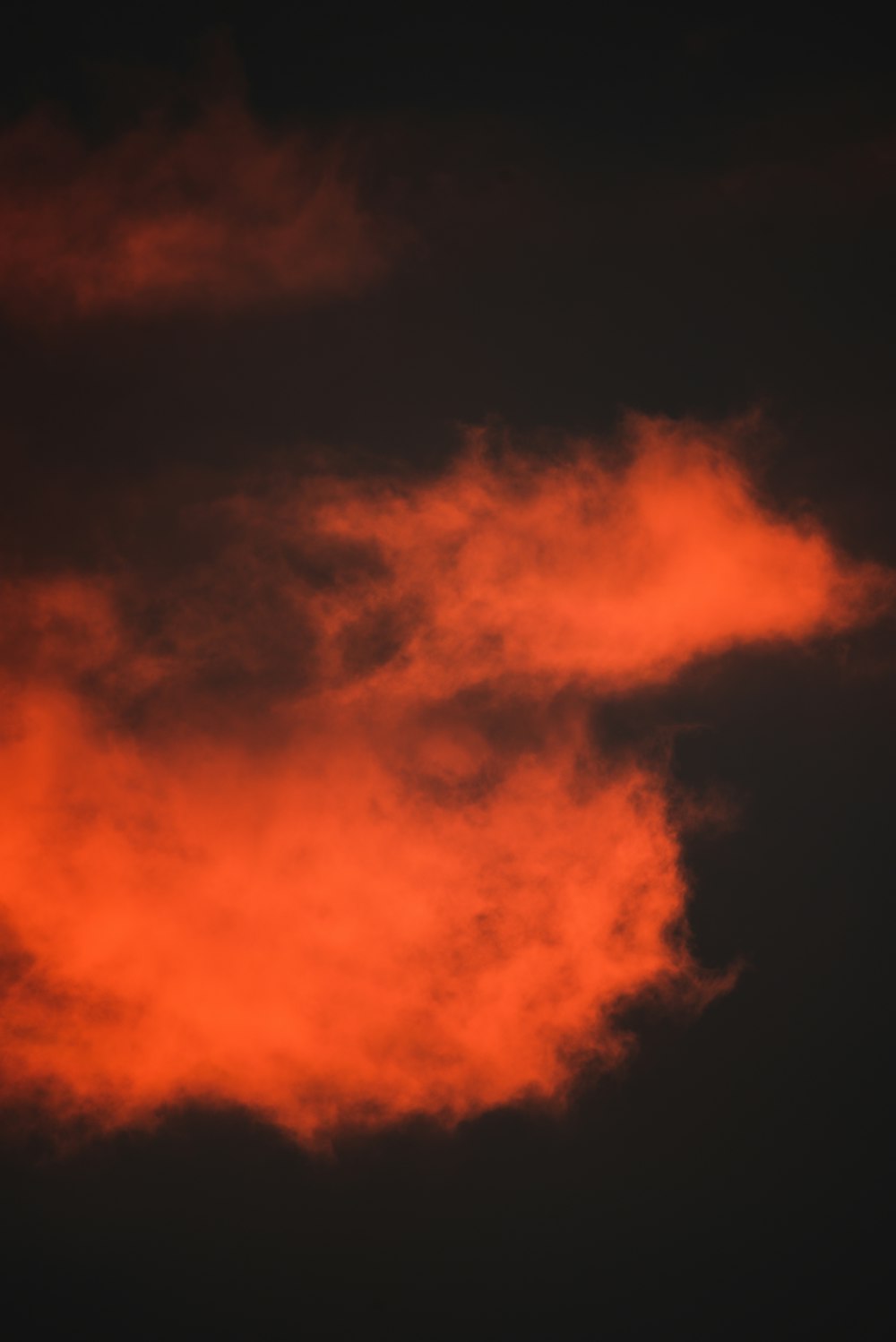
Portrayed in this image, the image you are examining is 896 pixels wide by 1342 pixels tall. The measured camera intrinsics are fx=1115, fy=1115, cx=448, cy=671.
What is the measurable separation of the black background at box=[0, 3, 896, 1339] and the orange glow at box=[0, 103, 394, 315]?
0.35ft

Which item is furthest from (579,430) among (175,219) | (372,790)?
(175,219)

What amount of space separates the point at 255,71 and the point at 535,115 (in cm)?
102

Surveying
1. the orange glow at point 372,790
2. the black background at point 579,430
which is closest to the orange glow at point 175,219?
the black background at point 579,430

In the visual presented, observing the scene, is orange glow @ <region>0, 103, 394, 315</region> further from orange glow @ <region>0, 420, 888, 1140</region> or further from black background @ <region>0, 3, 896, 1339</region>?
orange glow @ <region>0, 420, 888, 1140</region>

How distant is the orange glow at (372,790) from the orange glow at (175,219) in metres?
0.81

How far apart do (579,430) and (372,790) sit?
4.97 ft

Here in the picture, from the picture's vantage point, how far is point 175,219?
402 cm

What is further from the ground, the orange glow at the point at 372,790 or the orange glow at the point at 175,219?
the orange glow at the point at 175,219

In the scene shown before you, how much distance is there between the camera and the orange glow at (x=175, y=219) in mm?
3949

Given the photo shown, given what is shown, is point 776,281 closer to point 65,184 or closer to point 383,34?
point 383,34

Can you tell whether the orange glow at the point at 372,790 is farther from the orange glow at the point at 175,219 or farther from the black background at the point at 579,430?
the orange glow at the point at 175,219

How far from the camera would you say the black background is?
3914 mm

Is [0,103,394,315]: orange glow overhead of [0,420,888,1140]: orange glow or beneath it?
overhead

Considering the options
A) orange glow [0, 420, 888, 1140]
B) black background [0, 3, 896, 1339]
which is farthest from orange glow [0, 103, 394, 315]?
orange glow [0, 420, 888, 1140]
